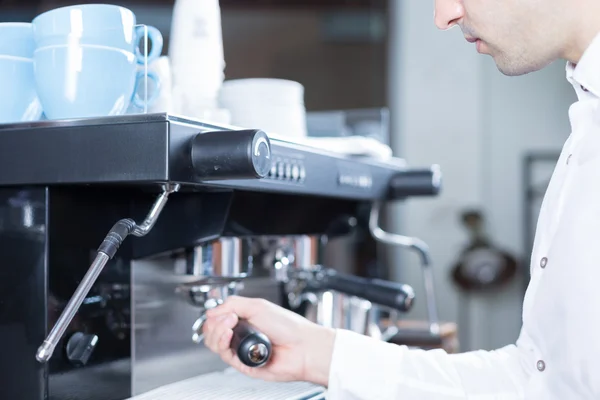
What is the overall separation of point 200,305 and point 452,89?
8.14 feet

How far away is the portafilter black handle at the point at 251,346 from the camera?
2.45 ft

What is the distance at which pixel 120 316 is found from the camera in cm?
78

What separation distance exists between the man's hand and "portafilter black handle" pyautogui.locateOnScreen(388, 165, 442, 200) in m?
0.38

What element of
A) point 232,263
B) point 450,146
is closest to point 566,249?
point 232,263

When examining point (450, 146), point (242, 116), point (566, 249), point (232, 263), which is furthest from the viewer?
point (450, 146)

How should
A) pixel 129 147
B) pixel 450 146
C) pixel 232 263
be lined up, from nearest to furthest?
pixel 129 147 < pixel 232 263 < pixel 450 146

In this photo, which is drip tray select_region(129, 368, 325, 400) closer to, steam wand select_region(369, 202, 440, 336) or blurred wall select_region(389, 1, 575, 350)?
steam wand select_region(369, 202, 440, 336)

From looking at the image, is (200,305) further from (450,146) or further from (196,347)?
(450,146)

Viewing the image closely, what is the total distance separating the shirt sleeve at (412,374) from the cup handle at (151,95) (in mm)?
313

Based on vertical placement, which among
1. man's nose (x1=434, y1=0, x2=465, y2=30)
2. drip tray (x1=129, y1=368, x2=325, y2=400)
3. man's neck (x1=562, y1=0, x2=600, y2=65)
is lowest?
drip tray (x1=129, y1=368, x2=325, y2=400)

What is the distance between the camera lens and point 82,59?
69cm

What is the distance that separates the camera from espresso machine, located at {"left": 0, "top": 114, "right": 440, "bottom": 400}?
0.64 meters

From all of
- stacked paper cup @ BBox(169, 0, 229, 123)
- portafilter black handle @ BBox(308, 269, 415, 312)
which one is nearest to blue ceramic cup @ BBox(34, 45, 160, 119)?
stacked paper cup @ BBox(169, 0, 229, 123)

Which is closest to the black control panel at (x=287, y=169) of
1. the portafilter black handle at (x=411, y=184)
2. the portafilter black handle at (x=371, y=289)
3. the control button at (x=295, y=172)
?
the control button at (x=295, y=172)
